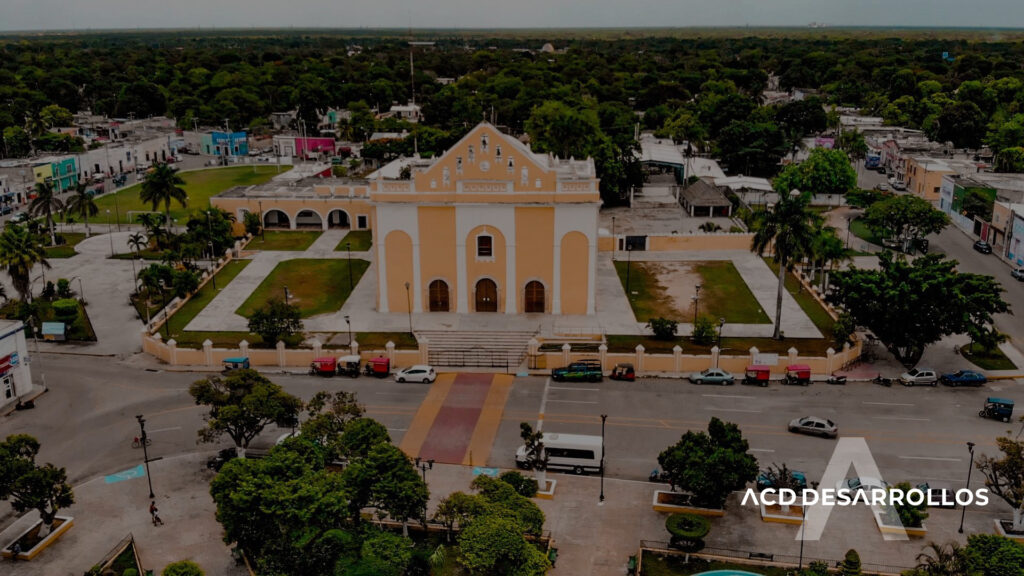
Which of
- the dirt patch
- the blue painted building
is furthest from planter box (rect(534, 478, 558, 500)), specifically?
the blue painted building

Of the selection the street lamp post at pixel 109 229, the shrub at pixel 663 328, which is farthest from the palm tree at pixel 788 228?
the street lamp post at pixel 109 229

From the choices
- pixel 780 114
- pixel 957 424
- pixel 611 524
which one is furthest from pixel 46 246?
pixel 780 114

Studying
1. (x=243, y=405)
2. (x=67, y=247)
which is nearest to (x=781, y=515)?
(x=243, y=405)

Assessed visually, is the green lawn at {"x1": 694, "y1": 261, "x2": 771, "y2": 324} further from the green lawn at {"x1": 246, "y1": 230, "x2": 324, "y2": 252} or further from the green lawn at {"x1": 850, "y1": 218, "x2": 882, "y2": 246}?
the green lawn at {"x1": 246, "y1": 230, "x2": 324, "y2": 252}

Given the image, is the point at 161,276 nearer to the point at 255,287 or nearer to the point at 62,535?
the point at 255,287

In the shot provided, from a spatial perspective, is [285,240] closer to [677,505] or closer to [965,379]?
[677,505]

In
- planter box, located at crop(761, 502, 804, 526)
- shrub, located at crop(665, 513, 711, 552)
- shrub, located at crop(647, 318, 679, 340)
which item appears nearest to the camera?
shrub, located at crop(665, 513, 711, 552)

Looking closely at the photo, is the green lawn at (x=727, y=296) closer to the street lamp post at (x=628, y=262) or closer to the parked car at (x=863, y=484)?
the street lamp post at (x=628, y=262)
